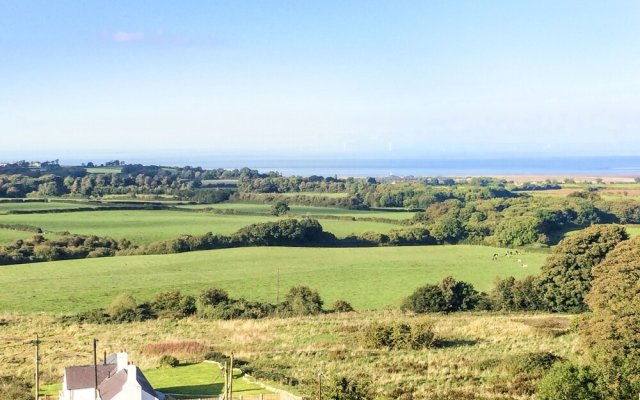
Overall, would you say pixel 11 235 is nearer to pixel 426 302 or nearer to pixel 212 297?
pixel 212 297

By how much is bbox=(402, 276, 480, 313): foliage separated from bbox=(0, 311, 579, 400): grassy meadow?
1724 mm

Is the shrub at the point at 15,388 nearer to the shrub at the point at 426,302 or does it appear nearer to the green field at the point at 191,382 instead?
the green field at the point at 191,382

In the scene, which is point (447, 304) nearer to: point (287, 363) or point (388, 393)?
point (287, 363)

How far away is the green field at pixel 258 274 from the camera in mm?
44594

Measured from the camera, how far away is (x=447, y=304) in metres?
40.3

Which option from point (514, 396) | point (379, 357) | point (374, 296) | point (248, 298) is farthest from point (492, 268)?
point (514, 396)

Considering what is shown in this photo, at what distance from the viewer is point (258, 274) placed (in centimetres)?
5300

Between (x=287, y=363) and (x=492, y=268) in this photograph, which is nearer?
(x=287, y=363)

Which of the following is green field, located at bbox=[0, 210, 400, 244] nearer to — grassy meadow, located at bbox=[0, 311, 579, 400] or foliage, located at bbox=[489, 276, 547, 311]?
grassy meadow, located at bbox=[0, 311, 579, 400]

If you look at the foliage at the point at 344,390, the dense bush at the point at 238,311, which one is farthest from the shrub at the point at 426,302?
the foliage at the point at 344,390

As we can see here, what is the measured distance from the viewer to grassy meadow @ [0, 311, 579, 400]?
77.2 ft

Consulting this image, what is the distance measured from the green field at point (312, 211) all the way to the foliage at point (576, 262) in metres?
46.5

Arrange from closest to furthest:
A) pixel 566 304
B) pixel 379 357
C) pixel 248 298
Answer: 1. pixel 379 357
2. pixel 566 304
3. pixel 248 298

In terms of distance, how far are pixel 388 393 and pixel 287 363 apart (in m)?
6.14
